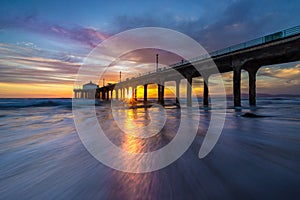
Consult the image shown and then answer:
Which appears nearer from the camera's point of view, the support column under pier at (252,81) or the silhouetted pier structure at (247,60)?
the silhouetted pier structure at (247,60)

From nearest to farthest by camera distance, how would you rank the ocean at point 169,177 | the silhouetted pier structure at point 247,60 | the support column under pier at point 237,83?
the ocean at point 169,177, the silhouetted pier structure at point 247,60, the support column under pier at point 237,83

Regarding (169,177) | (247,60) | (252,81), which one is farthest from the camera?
(252,81)

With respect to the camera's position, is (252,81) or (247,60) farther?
(252,81)

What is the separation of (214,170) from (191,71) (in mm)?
26839

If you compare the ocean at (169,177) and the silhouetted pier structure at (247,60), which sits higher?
the silhouetted pier structure at (247,60)

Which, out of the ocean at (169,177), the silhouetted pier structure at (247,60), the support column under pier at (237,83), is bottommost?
the ocean at (169,177)

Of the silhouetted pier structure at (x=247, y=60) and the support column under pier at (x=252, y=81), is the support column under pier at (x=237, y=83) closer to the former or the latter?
the silhouetted pier structure at (x=247, y=60)

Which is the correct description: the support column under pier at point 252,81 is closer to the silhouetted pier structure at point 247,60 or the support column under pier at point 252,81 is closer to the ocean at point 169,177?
the silhouetted pier structure at point 247,60

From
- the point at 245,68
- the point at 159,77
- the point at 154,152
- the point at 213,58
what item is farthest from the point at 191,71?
the point at 154,152

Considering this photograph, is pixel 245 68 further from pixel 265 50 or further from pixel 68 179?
pixel 68 179

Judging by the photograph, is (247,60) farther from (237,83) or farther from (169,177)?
(169,177)

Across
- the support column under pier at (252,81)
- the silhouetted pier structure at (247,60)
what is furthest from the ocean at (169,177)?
the support column under pier at (252,81)

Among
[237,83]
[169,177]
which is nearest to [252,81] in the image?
[237,83]

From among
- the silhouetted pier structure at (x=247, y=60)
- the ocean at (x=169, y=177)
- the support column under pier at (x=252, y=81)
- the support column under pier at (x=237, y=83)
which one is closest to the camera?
the ocean at (x=169, y=177)
